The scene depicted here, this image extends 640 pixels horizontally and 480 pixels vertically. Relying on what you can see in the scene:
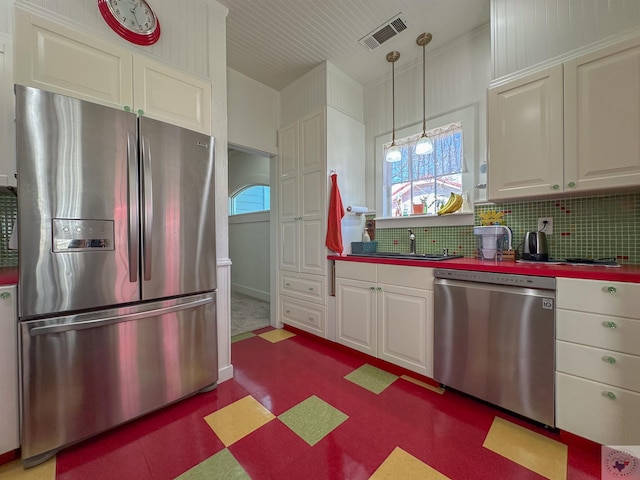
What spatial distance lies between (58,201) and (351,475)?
6.30 feet

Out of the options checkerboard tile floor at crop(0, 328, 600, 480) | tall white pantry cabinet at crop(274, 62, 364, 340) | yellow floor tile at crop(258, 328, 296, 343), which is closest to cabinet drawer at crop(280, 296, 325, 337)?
tall white pantry cabinet at crop(274, 62, 364, 340)

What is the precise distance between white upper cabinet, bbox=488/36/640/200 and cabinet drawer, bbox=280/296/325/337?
1907mm

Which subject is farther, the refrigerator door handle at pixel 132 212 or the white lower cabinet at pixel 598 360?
the refrigerator door handle at pixel 132 212

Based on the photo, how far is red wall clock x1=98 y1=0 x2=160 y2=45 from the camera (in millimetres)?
1599

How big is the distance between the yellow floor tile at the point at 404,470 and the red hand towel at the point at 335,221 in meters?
1.63

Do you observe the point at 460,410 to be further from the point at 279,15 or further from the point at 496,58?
the point at 279,15

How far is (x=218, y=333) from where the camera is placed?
2.00 m

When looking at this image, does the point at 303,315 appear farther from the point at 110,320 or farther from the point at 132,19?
the point at 132,19

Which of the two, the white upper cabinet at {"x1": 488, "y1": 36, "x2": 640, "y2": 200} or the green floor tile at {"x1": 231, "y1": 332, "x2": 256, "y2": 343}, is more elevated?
the white upper cabinet at {"x1": 488, "y1": 36, "x2": 640, "y2": 200}

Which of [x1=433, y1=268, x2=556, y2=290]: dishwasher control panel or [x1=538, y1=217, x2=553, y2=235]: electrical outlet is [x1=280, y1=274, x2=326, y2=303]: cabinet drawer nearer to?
[x1=433, y1=268, x2=556, y2=290]: dishwasher control panel

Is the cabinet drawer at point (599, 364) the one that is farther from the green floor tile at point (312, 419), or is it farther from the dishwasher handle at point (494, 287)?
the green floor tile at point (312, 419)

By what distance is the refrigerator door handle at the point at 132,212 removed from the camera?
1.50 m

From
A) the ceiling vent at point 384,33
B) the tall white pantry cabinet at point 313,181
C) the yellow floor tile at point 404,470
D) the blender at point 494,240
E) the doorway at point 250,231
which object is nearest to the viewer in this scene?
the yellow floor tile at point 404,470

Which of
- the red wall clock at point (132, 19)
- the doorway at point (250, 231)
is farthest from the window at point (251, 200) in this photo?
the red wall clock at point (132, 19)
